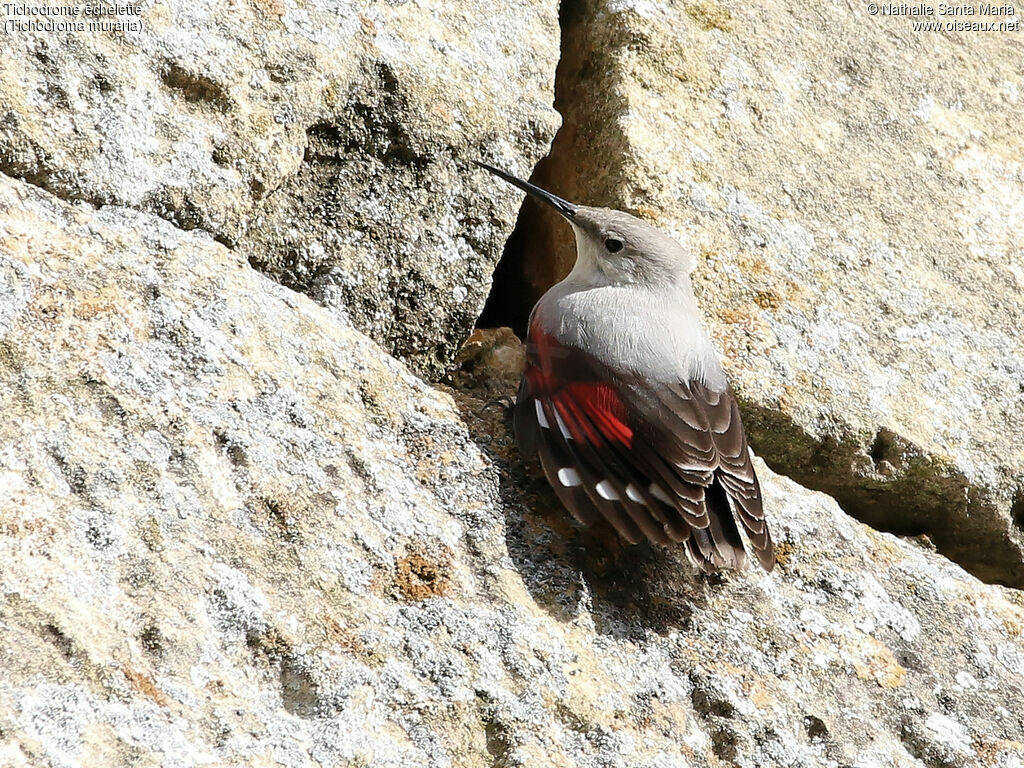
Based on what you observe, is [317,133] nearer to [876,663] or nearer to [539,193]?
[539,193]

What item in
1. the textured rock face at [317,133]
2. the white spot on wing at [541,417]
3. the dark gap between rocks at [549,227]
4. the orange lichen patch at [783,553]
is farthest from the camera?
the dark gap between rocks at [549,227]

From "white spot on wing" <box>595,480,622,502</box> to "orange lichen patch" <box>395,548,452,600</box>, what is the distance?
41 centimetres

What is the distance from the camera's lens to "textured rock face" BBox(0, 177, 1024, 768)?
202cm

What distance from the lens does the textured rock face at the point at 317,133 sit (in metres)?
2.59

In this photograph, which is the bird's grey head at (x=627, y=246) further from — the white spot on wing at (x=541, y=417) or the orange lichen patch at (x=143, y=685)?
the orange lichen patch at (x=143, y=685)

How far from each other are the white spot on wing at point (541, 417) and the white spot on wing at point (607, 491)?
22 cm

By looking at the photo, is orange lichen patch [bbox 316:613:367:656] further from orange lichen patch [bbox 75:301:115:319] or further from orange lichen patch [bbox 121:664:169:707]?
orange lichen patch [bbox 75:301:115:319]

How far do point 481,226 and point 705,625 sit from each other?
1.29m

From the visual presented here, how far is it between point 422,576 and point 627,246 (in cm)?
132

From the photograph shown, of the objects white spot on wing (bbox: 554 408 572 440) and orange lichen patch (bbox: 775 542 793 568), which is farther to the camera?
orange lichen patch (bbox: 775 542 793 568)

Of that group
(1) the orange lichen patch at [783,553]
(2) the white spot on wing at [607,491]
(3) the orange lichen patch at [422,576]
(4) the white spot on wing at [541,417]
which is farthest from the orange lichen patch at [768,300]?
(3) the orange lichen patch at [422,576]

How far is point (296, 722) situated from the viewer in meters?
2.11

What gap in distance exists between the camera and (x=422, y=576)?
2.46 meters

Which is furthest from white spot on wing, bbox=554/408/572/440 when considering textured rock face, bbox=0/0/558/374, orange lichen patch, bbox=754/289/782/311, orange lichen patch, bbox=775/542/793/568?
orange lichen patch, bbox=754/289/782/311
